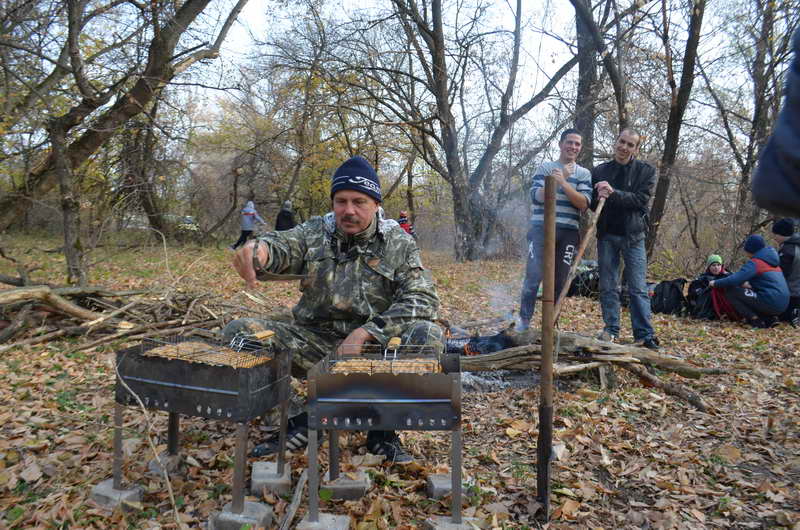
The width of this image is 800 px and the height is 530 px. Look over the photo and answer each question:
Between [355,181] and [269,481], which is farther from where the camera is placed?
[355,181]

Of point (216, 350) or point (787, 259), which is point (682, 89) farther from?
point (216, 350)

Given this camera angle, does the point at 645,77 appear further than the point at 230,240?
No

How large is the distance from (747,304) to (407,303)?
22.1 ft

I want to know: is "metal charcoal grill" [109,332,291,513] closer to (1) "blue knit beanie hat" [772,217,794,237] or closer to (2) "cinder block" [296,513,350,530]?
(2) "cinder block" [296,513,350,530]

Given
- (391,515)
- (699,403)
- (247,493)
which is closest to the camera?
(391,515)

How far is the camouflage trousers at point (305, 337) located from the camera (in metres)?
3.08

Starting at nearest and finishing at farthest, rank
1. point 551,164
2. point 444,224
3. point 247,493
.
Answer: point 247,493 < point 551,164 < point 444,224

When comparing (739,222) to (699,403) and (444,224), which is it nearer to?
(699,403)

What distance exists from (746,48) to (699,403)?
37.5 ft

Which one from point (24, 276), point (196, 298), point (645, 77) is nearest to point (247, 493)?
point (196, 298)

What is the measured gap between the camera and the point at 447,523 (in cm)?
248

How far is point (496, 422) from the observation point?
401 cm

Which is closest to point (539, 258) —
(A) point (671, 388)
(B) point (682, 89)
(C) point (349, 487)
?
(A) point (671, 388)

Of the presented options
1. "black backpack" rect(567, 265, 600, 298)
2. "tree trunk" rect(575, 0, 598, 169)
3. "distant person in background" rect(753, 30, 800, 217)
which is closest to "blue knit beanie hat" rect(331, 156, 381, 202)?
"distant person in background" rect(753, 30, 800, 217)
